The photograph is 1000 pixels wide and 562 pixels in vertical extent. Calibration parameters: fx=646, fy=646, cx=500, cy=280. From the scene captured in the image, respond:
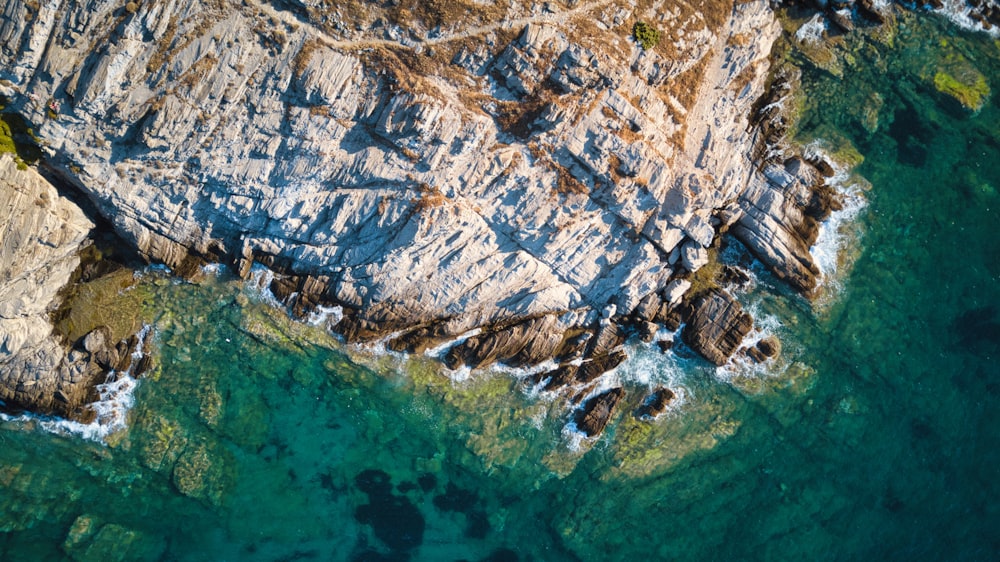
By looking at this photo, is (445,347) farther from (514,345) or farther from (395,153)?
(395,153)

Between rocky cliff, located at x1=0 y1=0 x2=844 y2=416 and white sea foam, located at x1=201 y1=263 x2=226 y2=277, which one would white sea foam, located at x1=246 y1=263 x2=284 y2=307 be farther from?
white sea foam, located at x1=201 y1=263 x2=226 y2=277

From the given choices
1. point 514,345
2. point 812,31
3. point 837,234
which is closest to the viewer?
point 514,345

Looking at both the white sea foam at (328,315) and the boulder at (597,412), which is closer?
the boulder at (597,412)

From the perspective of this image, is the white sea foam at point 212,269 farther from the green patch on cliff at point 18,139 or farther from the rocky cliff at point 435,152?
the green patch on cliff at point 18,139

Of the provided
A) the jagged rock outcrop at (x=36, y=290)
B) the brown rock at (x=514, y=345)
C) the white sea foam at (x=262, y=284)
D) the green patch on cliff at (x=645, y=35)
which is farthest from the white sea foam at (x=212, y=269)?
the green patch on cliff at (x=645, y=35)

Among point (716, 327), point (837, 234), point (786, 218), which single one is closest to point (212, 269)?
point (716, 327)

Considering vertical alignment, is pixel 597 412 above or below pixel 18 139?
above

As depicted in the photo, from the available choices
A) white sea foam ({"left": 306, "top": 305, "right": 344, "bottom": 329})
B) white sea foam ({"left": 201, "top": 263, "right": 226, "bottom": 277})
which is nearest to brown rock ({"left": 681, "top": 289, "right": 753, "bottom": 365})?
white sea foam ({"left": 306, "top": 305, "right": 344, "bottom": 329})
